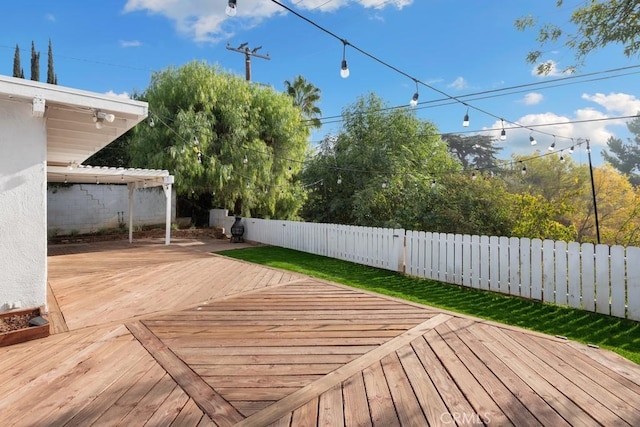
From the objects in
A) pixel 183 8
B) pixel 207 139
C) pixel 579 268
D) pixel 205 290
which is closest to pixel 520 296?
pixel 579 268

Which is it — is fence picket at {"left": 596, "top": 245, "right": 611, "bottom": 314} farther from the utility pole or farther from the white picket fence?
the utility pole

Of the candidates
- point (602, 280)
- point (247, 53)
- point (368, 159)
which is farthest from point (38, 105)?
point (247, 53)

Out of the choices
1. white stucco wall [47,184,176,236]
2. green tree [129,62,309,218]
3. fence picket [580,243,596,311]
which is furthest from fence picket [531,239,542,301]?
white stucco wall [47,184,176,236]

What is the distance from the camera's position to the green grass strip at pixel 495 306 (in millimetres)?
3371

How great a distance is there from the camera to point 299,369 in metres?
2.48

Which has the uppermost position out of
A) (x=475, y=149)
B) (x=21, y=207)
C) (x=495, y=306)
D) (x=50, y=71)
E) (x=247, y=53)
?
(x=50, y=71)

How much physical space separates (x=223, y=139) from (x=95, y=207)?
5165 mm

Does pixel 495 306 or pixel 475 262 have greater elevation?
pixel 475 262

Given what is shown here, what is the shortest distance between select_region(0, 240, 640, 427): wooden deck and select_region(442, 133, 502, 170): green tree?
3020cm

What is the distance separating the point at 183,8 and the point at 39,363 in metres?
5.88

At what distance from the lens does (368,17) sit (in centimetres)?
718

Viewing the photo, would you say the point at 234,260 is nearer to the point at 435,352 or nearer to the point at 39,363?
the point at 39,363

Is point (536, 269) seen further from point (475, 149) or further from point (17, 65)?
point (475, 149)

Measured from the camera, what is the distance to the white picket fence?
397 centimetres
